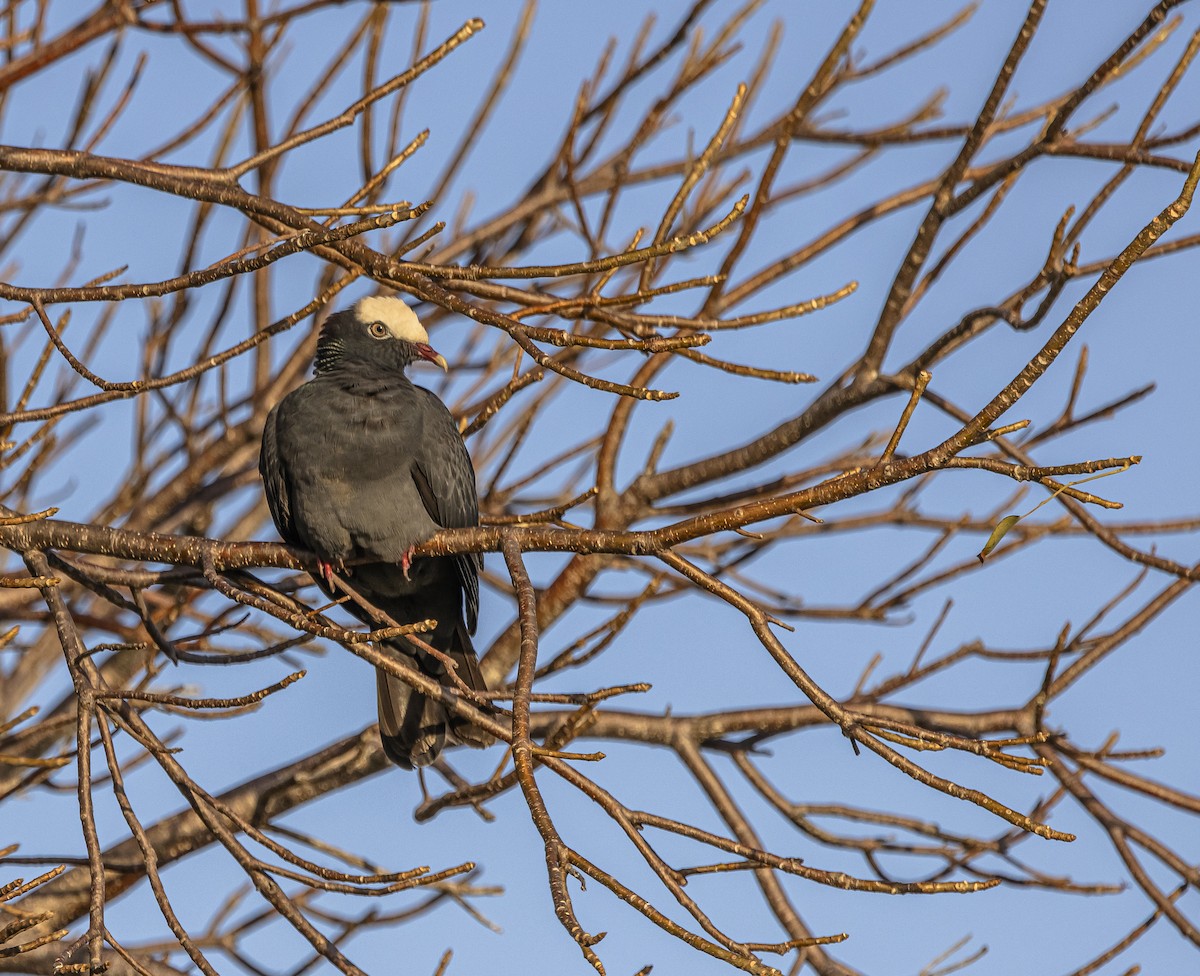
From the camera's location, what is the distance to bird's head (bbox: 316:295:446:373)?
4.66 m

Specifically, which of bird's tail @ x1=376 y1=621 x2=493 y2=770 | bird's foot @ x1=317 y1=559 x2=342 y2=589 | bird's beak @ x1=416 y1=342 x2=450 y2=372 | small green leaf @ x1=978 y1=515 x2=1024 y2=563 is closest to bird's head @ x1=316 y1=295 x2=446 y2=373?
bird's beak @ x1=416 y1=342 x2=450 y2=372

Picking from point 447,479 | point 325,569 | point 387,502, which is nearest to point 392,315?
point 447,479

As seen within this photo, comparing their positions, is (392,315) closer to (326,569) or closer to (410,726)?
(326,569)

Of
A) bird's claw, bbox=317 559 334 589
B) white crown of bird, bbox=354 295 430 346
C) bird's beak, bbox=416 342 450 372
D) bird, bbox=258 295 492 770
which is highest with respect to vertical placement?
white crown of bird, bbox=354 295 430 346

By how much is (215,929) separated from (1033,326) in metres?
3.66

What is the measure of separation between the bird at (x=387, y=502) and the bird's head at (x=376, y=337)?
0.4 inches

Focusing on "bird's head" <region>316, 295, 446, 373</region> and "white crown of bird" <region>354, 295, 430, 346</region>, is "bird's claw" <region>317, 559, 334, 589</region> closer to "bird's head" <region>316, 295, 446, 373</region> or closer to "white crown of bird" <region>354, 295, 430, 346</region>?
"bird's head" <region>316, 295, 446, 373</region>

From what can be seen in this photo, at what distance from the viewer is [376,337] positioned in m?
4.69

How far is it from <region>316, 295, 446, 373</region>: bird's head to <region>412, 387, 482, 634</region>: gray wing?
0.32 m

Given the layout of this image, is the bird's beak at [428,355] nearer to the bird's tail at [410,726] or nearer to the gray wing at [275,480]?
the gray wing at [275,480]

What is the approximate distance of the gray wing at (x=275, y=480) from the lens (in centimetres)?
420

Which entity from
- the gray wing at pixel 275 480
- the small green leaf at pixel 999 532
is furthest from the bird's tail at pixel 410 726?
the small green leaf at pixel 999 532

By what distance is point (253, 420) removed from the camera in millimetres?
5512

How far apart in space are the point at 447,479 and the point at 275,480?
534mm
